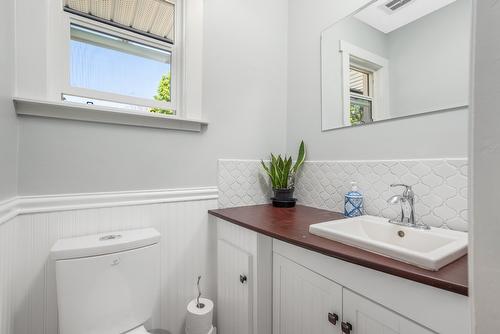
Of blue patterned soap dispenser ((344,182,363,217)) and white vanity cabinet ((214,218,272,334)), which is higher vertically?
blue patterned soap dispenser ((344,182,363,217))

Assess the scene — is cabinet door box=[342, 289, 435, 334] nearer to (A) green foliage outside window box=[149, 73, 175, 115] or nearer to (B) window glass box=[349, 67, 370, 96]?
(B) window glass box=[349, 67, 370, 96]

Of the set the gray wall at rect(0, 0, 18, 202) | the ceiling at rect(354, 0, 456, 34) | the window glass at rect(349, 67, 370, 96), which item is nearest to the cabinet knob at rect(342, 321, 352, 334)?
the window glass at rect(349, 67, 370, 96)

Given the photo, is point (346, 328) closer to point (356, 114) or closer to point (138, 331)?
point (138, 331)

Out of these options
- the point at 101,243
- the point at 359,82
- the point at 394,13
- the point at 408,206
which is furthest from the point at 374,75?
the point at 101,243

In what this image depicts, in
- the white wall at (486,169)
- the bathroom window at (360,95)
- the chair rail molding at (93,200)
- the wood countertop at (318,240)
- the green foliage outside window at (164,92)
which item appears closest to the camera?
the white wall at (486,169)

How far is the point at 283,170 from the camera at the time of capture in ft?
5.17

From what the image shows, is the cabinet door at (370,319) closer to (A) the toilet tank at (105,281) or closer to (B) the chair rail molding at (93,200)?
(A) the toilet tank at (105,281)

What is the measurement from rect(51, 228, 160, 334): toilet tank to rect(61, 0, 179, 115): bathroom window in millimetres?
696

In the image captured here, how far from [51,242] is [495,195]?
1.40 metres

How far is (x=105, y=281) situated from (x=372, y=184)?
4.36 feet

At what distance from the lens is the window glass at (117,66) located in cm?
115

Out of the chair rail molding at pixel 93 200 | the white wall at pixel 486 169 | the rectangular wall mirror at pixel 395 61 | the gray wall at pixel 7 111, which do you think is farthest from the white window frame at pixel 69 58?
the white wall at pixel 486 169

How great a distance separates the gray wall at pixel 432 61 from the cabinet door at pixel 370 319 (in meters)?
0.87

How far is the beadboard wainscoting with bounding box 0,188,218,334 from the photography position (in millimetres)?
916
